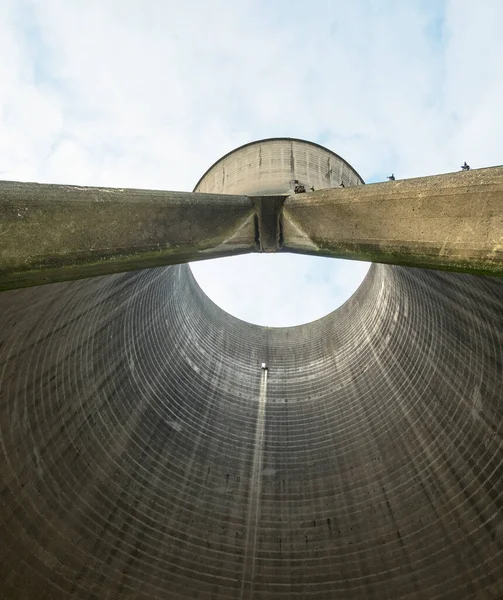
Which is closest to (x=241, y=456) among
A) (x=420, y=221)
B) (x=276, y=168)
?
(x=276, y=168)

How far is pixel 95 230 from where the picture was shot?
2928 millimetres

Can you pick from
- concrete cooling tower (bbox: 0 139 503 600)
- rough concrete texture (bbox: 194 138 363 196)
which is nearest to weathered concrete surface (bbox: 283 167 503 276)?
concrete cooling tower (bbox: 0 139 503 600)

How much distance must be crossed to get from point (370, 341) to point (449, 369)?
234 centimetres

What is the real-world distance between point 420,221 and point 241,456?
6370mm

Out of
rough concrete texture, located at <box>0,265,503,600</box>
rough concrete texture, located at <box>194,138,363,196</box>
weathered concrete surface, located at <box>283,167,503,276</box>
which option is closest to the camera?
weathered concrete surface, located at <box>283,167,503,276</box>

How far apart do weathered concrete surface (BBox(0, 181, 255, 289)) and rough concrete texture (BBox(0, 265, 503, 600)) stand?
1.70m

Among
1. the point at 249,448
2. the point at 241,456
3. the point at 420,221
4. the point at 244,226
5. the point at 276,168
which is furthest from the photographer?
the point at 249,448

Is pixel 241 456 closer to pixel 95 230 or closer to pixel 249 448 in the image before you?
pixel 249 448

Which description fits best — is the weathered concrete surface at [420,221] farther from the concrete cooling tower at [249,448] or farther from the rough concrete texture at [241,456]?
the rough concrete texture at [241,456]

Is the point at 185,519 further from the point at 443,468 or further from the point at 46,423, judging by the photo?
the point at 443,468

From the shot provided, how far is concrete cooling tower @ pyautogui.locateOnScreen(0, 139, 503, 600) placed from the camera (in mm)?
5145

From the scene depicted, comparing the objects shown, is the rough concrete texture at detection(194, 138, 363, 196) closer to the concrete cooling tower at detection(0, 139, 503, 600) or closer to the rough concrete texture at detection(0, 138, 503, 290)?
the concrete cooling tower at detection(0, 139, 503, 600)

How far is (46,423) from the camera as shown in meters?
5.44

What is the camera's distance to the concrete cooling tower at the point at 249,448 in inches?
203
